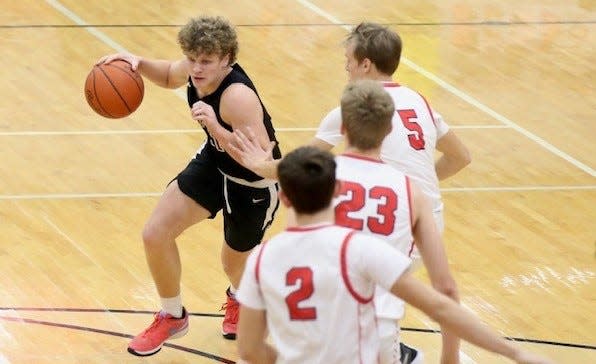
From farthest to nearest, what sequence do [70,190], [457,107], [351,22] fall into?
[351,22] → [457,107] → [70,190]

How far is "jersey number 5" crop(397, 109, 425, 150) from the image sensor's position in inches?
222

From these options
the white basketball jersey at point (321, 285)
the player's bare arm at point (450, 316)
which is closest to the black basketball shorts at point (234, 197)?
the white basketball jersey at point (321, 285)

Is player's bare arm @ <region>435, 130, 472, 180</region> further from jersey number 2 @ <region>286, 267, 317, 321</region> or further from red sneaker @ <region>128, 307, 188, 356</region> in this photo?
jersey number 2 @ <region>286, 267, 317, 321</region>

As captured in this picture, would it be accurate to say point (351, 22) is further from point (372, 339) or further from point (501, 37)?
point (372, 339)

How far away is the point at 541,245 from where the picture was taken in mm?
8844

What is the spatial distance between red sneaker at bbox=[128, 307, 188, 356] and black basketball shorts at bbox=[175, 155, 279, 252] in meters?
0.52

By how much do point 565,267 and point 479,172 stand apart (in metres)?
1.81

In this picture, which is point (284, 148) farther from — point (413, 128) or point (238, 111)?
point (413, 128)

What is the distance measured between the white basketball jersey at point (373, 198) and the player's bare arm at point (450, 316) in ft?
2.32

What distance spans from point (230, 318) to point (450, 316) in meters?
3.27

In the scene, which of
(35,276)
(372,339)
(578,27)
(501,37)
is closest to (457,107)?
(501,37)

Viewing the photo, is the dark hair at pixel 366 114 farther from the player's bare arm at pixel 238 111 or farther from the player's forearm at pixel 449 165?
the player's bare arm at pixel 238 111

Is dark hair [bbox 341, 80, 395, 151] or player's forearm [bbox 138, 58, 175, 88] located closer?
dark hair [bbox 341, 80, 395, 151]

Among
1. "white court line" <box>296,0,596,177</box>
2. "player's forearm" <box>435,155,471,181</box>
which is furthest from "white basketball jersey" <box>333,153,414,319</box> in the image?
"white court line" <box>296,0,596,177</box>
